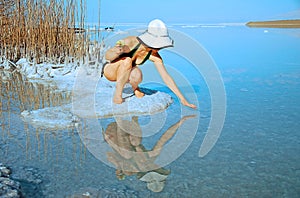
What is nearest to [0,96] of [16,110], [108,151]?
[16,110]

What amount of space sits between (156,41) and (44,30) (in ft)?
6.06

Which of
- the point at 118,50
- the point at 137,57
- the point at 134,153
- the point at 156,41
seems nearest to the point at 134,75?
the point at 137,57

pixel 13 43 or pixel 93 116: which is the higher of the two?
pixel 13 43

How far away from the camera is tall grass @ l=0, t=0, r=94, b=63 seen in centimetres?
349

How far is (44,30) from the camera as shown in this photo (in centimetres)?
352

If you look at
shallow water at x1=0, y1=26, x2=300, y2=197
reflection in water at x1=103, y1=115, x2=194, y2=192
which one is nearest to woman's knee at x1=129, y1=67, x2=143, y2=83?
shallow water at x1=0, y1=26, x2=300, y2=197

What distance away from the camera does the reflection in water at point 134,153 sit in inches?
51.8

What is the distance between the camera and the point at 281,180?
50.6 inches

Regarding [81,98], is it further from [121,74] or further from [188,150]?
[188,150]

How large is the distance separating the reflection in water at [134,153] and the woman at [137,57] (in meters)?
0.30

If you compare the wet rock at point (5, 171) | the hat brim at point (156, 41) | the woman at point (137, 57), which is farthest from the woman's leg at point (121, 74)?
the wet rock at point (5, 171)

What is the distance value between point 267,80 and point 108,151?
2235 millimetres

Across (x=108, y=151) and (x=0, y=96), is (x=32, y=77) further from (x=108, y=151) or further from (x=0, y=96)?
(x=108, y=151)

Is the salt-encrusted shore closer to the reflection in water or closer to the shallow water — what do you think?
the shallow water
